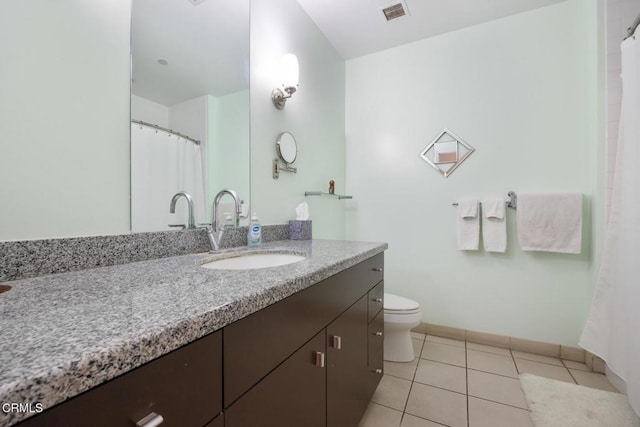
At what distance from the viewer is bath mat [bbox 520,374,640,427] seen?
1.27 meters

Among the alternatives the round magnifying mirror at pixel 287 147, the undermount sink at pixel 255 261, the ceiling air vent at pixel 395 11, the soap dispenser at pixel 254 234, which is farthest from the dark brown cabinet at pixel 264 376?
the ceiling air vent at pixel 395 11

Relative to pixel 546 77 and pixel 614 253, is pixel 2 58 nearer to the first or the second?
pixel 614 253

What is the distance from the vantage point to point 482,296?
6.75ft

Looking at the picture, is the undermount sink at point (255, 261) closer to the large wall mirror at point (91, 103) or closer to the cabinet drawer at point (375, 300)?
the large wall mirror at point (91, 103)

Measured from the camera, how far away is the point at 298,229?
5.46ft

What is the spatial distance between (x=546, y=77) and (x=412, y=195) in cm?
120

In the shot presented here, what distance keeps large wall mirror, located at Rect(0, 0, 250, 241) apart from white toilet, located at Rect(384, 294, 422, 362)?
51.8 inches

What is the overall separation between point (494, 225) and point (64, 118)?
236 cm

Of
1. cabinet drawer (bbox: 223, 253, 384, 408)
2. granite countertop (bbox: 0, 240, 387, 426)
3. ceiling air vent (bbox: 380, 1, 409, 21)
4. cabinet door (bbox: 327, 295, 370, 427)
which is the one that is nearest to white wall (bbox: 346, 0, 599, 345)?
ceiling air vent (bbox: 380, 1, 409, 21)

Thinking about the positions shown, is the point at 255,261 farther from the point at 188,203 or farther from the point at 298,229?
the point at 298,229

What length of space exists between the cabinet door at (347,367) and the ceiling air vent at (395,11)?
1.95 meters

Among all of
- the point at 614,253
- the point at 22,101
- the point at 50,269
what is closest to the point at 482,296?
the point at 614,253

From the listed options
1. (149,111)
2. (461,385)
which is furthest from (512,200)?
(149,111)

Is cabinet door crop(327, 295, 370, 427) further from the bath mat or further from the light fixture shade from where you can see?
the light fixture shade
